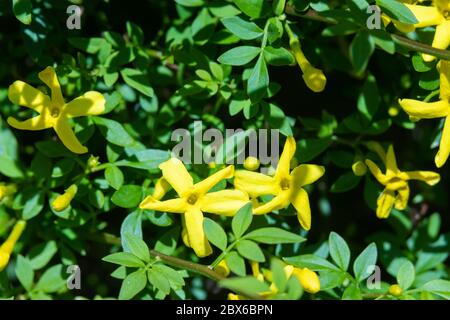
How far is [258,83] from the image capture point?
5.03 feet

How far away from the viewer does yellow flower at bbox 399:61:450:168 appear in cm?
155

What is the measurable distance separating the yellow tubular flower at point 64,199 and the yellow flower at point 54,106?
9 cm

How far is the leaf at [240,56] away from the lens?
1553mm

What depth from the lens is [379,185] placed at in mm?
1911

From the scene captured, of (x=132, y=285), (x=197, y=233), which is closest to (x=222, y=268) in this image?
(x=197, y=233)

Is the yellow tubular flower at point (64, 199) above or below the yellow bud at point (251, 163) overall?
below

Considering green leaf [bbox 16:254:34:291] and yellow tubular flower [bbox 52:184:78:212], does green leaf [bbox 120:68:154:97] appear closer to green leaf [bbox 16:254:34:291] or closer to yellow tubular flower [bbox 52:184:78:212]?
yellow tubular flower [bbox 52:184:78:212]

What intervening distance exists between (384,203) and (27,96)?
87 cm

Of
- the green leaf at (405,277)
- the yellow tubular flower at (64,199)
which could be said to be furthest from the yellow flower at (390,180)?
the yellow tubular flower at (64,199)

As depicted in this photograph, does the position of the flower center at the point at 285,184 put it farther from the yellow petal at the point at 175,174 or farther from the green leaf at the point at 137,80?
the green leaf at the point at 137,80

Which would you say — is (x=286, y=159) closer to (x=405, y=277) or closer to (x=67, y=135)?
(x=405, y=277)

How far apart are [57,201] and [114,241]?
0.86ft

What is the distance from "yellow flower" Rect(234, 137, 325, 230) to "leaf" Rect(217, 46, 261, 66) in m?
0.19
